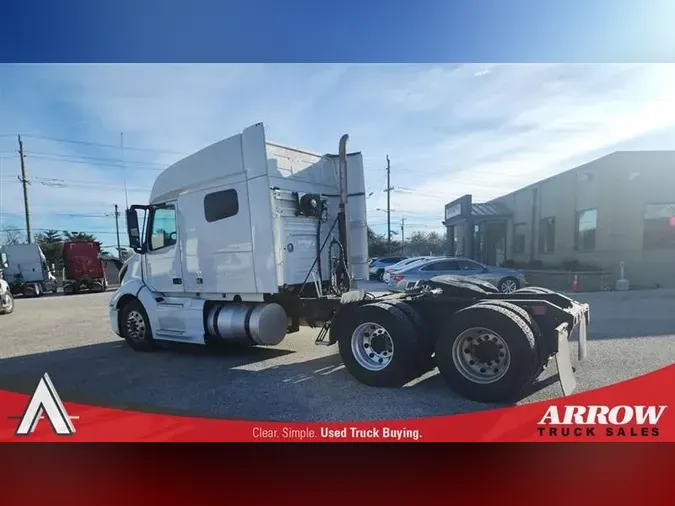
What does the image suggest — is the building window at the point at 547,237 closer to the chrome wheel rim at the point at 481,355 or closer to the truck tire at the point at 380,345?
the chrome wheel rim at the point at 481,355

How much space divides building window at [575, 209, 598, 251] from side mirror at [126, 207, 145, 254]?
3.64 m

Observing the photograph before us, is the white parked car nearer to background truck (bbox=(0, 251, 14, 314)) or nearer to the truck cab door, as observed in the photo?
the truck cab door

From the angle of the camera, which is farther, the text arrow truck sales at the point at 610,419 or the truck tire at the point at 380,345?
the truck tire at the point at 380,345

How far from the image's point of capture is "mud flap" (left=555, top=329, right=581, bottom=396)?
2.38 metres

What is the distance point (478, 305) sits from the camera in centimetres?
265

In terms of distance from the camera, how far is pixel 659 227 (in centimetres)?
237

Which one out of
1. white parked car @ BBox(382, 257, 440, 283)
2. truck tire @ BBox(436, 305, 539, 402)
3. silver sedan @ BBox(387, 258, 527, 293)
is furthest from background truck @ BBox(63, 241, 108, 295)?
truck tire @ BBox(436, 305, 539, 402)

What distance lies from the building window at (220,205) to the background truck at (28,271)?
1.38 metres

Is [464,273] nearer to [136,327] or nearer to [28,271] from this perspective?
[136,327]

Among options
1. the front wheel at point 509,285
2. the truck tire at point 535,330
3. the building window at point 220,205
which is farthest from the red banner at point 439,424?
the building window at point 220,205

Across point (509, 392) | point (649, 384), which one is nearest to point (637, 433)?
point (649, 384)

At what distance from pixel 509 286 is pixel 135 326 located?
4.15 m

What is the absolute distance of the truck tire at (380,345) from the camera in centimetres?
282

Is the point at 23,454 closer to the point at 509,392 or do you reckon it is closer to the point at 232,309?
the point at 232,309
